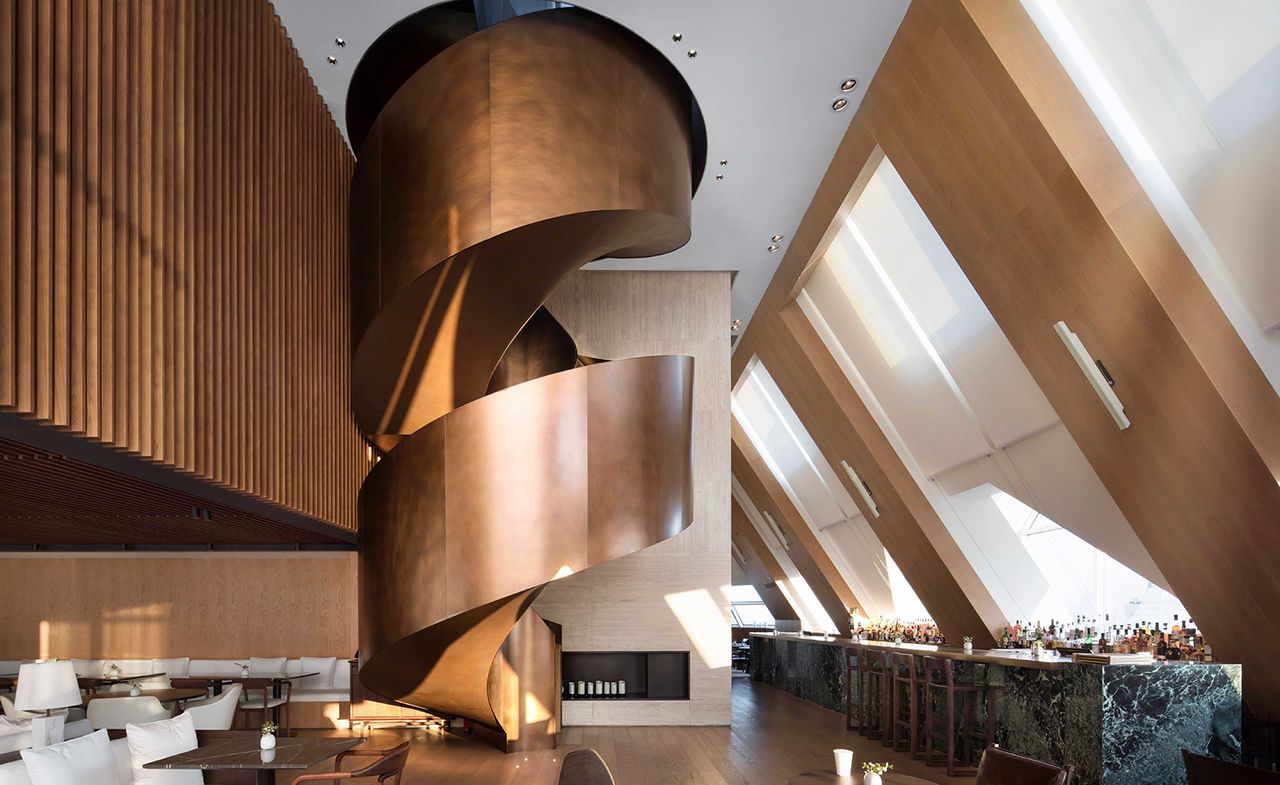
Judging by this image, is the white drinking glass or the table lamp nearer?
the white drinking glass

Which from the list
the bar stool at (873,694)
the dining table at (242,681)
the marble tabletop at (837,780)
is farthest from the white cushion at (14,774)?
the bar stool at (873,694)

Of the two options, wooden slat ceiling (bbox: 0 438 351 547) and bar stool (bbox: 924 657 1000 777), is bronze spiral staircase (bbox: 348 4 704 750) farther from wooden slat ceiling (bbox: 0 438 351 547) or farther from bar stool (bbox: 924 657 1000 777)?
bar stool (bbox: 924 657 1000 777)

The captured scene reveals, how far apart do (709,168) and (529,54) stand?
212 cm

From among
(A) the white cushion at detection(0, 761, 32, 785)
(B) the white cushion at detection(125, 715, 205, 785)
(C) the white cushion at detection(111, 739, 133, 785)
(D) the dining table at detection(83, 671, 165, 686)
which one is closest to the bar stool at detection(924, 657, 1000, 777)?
(B) the white cushion at detection(125, 715, 205, 785)

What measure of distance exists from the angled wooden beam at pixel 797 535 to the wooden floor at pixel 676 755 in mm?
4230

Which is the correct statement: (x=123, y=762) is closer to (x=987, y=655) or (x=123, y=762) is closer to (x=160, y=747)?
(x=160, y=747)

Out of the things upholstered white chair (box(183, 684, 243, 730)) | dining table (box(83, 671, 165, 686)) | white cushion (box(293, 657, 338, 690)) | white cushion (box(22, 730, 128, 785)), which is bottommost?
white cushion (box(293, 657, 338, 690))

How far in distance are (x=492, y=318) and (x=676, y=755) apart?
3.84m

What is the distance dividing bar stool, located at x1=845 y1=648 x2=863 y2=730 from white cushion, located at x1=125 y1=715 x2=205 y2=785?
6222mm

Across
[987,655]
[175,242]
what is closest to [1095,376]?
[987,655]

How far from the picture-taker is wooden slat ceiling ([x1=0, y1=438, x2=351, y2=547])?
4625 mm

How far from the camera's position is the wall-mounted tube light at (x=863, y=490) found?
10.8 m

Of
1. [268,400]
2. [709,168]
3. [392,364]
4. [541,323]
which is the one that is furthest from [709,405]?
[268,400]

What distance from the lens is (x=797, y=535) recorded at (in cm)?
1510
